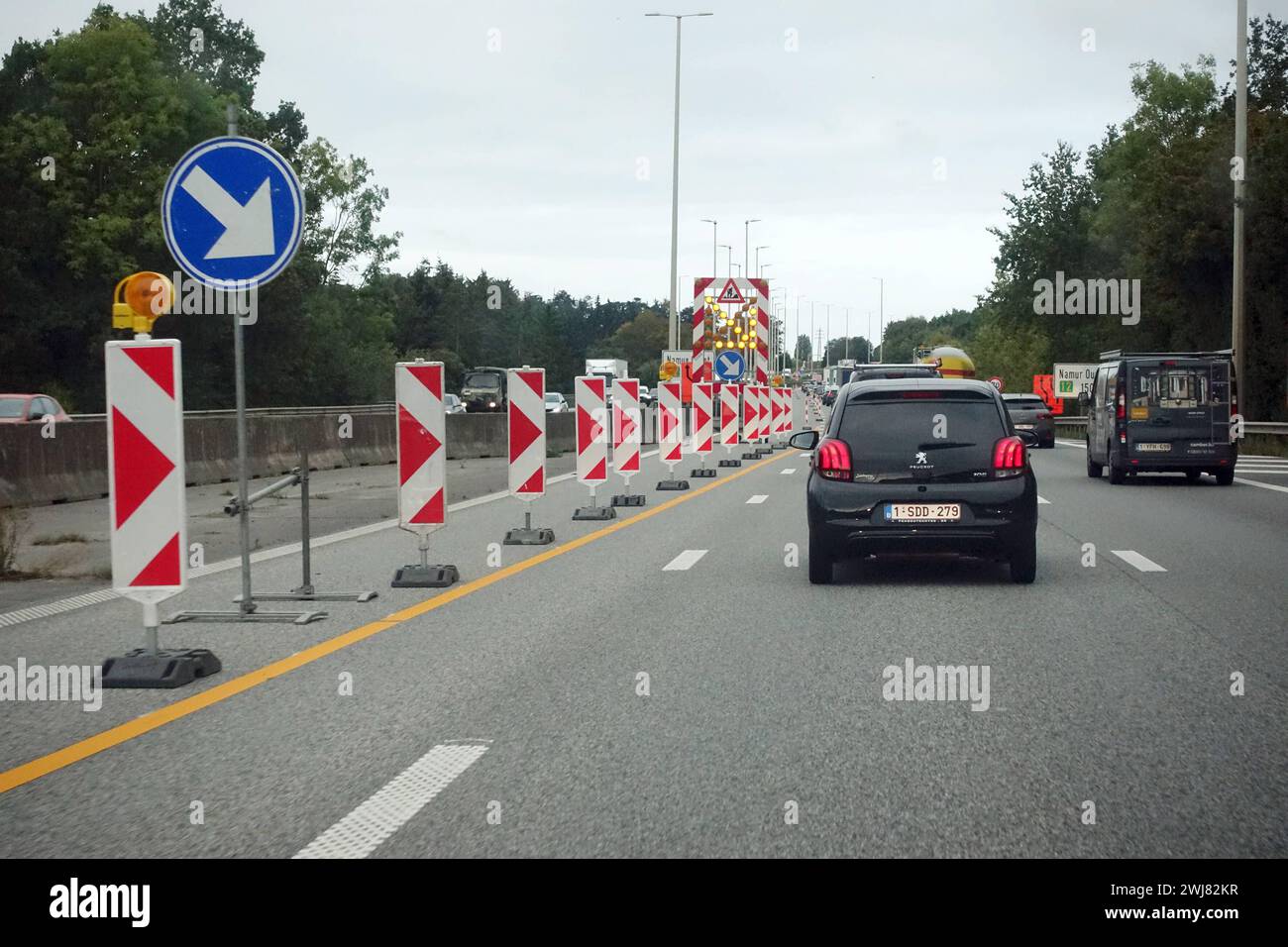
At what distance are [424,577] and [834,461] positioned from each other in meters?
3.12

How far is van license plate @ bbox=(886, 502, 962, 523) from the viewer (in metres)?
12.1

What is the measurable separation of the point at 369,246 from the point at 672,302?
4379cm

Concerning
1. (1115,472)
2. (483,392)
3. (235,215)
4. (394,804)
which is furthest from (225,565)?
(483,392)

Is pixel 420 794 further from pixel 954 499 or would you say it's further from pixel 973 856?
pixel 954 499

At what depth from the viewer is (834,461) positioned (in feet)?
40.7

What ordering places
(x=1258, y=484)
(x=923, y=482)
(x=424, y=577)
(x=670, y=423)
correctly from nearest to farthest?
(x=424, y=577), (x=923, y=482), (x=1258, y=484), (x=670, y=423)

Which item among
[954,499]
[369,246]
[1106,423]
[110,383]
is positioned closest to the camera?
[110,383]

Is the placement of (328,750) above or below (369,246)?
below

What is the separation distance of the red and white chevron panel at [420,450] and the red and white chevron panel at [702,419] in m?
18.9

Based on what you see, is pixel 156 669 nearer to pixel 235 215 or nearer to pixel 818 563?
pixel 235 215

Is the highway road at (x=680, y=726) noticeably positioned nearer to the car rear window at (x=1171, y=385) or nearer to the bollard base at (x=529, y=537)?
the bollard base at (x=529, y=537)

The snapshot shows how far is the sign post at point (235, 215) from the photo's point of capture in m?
9.52

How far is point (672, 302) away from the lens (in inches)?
1924
